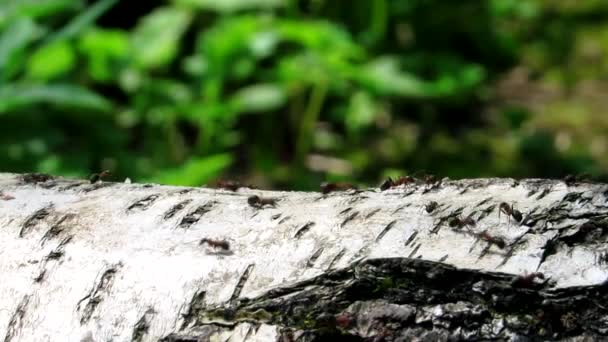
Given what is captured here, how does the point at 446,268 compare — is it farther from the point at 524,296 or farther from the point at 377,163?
the point at 377,163

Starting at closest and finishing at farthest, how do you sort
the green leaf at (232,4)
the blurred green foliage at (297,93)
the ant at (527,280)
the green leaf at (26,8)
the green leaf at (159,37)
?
the ant at (527,280) → the green leaf at (26,8) → the blurred green foliage at (297,93) → the green leaf at (159,37) → the green leaf at (232,4)

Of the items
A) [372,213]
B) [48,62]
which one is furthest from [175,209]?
[48,62]

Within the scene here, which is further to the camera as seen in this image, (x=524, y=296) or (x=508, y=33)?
(x=508, y=33)

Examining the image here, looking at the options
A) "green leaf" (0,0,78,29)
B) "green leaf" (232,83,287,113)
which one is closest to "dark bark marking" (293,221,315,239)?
"green leaf" (0,0,78,29)

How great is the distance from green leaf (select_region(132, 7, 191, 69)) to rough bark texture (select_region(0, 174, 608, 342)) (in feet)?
6.86

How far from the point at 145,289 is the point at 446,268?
0.33 meters

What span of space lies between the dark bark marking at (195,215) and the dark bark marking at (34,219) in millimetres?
195

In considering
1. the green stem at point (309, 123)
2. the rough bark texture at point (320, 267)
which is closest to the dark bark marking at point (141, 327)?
the rough bark texture at point (320, 267)

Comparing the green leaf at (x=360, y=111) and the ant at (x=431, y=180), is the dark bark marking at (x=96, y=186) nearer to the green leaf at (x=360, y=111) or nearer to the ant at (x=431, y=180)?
the ant at (x=431, y=180)

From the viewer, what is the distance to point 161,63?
10.4 ft

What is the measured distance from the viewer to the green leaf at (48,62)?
2711mm

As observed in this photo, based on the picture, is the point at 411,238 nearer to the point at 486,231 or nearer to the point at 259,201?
the point at 486,231

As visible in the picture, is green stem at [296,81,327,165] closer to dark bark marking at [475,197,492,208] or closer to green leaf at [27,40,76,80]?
green leaf at [27,40,76,80]

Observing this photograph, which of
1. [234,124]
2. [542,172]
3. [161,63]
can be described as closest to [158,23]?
[161,63]
